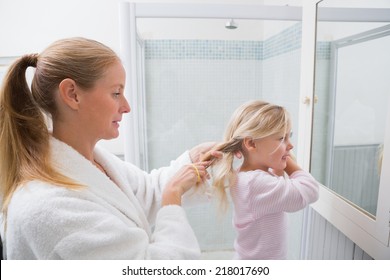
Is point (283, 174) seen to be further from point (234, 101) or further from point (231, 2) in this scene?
point (231, 2)

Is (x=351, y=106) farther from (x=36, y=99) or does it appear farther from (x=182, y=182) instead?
(x=36, y=99)

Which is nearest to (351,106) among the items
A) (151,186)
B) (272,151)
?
(272,151)

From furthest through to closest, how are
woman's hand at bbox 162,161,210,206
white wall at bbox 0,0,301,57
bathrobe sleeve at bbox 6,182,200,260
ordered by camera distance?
white wall at bbox 0,0,301,57
woman's hand at bbox 162,161,210,206
bathrobe sleeve at bbox 6,182,200,260

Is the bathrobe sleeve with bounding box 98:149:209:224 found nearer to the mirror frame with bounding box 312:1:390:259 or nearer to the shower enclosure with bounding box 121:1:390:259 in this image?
the shower enclosure with bounding box 121:1:390:259

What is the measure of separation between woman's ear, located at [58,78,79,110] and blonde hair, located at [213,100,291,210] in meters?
0.43

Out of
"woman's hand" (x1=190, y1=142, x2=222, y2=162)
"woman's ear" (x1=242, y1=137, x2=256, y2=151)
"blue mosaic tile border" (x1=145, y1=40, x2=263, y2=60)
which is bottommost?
"woman's hand" (x1=190, y1=142, x2=222, y2=162)

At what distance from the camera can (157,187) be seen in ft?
2.90

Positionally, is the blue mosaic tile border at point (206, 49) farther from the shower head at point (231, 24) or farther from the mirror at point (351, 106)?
the mirror at point (351, 106)

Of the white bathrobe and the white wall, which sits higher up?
the white wall

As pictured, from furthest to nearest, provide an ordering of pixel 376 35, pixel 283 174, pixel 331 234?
pixel 331 234
pixel 283 174
pixel 376 35

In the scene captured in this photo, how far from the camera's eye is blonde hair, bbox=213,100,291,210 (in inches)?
29.9

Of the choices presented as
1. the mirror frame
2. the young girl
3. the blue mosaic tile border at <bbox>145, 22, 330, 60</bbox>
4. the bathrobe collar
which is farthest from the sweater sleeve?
the blue mosaic tile border at <bbox>145, 22, 330, 60</bbox>
